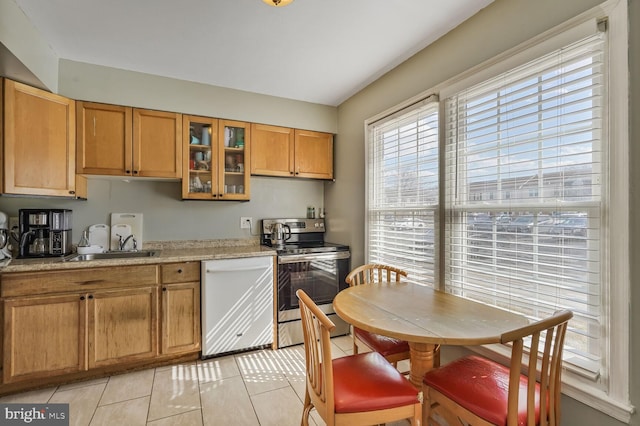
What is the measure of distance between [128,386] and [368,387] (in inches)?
77.3

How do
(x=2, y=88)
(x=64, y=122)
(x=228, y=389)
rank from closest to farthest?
(x=2, y=88) < (x=228, y=389) < (x=64, y=122)

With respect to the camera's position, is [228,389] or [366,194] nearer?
[228,389]

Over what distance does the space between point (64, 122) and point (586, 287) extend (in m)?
3.68

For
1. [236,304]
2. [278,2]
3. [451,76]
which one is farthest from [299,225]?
[278,2]

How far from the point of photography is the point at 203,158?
9.92ft

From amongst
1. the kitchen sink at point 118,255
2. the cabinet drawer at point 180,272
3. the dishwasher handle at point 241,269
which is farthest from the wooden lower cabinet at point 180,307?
Answer: the kitchen sink at point 118,255

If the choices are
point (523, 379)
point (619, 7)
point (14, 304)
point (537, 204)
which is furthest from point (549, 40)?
point (14, 304)

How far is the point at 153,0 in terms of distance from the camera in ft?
5.92

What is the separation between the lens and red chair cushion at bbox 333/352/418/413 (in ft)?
4.33

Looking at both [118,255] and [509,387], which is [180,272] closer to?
[118,255]

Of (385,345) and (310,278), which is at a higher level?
(310,278)

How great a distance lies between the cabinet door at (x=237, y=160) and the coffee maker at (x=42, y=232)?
140cm

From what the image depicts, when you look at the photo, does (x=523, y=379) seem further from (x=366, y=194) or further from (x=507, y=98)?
(x=366, y=194)

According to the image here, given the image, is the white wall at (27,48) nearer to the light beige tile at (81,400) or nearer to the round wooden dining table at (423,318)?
the light beige tile at (81,400)
